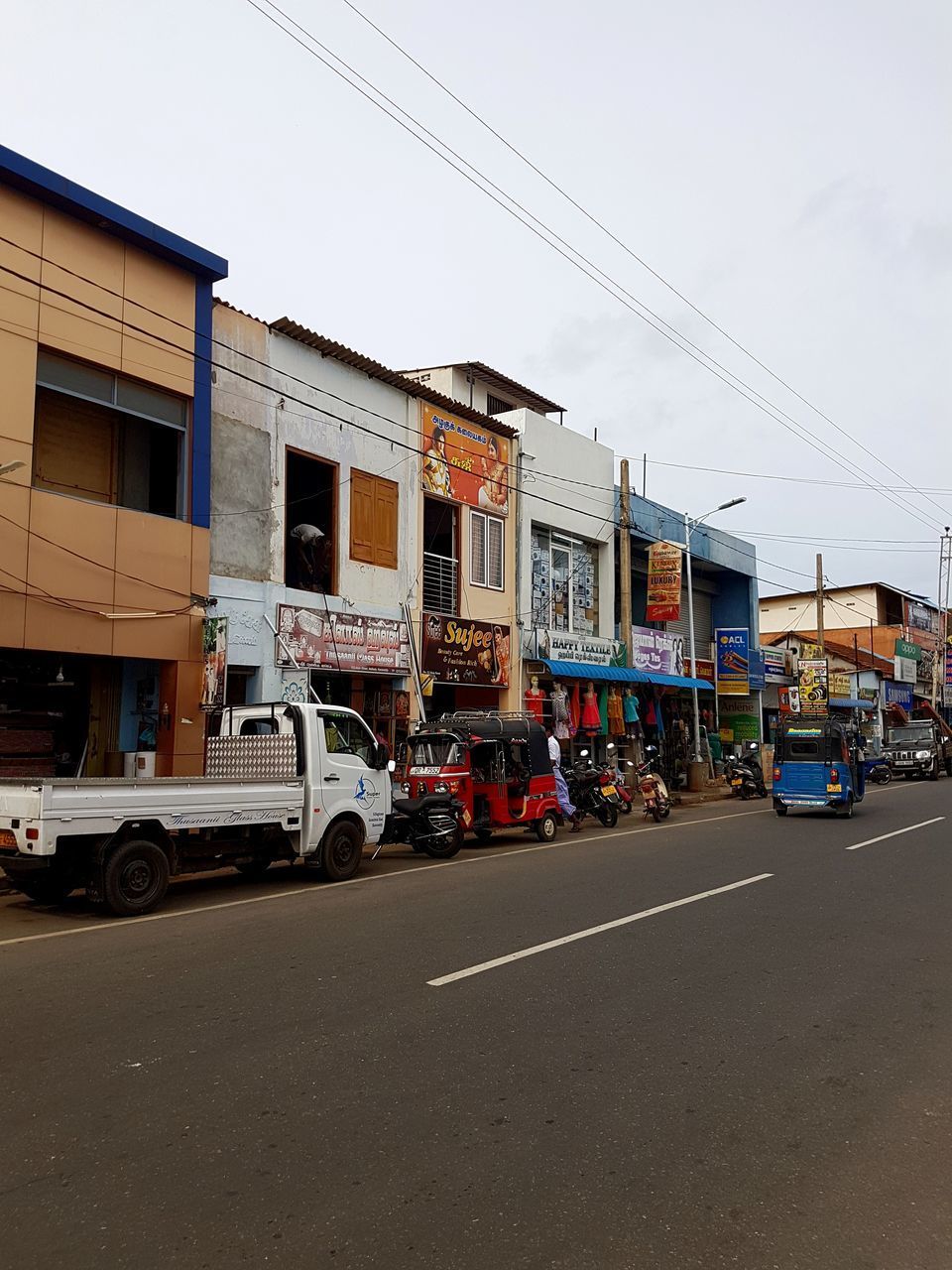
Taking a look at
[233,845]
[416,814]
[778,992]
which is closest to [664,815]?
[416,814]

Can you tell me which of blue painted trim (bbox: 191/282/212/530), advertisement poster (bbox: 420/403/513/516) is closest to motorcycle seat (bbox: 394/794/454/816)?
blue painted trim (bbox: 191/282/212/530)

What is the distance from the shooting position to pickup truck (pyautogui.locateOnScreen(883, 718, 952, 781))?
121ft

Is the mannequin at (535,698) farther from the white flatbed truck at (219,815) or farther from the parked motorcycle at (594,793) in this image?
the white flatbed truck at (219,815)

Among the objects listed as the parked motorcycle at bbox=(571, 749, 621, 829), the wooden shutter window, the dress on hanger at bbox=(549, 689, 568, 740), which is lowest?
the parked motorcycle at bbox=(571, 749, 621, 829)

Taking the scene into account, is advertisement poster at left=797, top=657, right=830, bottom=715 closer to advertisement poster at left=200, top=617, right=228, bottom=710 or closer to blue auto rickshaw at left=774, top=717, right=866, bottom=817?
blue auto rickshaw at left=774, top=717, right=866, bottom=817

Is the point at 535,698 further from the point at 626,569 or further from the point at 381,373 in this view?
the point at 381,373

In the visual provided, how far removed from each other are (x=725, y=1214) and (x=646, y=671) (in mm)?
25618

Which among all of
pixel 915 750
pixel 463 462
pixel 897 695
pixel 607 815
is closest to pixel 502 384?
pixel 463 462

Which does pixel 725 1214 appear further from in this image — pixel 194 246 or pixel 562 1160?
pixel 194 246

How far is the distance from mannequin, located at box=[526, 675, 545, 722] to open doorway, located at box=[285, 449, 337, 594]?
22.2 ft

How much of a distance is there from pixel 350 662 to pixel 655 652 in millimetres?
13378

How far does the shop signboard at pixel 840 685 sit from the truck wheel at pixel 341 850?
40121 millimetres

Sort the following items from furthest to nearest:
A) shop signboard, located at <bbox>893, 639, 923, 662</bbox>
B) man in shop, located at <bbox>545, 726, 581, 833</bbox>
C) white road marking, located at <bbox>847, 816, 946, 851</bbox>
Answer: shop signboard, located at <bbox>893, 639, 923, 662</bbox>, man in shop, located at <bbox>545, 726, 581, 833</bbox>, white road marking, located at <bbox>847, 816, 946, 851</bbox>

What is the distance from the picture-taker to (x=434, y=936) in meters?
8.23
